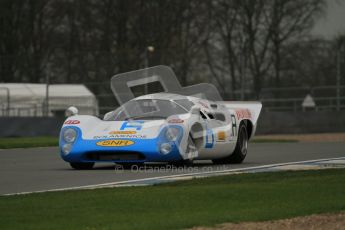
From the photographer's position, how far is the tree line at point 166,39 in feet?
118

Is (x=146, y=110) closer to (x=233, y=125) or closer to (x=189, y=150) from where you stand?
(x=189, y=150)

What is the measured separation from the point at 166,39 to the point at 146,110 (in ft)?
96.7

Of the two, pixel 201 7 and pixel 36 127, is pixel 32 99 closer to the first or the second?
pixel 36 127

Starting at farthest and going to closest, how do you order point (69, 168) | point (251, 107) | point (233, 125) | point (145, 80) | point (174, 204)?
1. point (145, 80)
2. point (251, 107)
3. point (233, 125)
4. point (69, 168)
5. point (174, 204)

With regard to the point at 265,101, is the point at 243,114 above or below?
above

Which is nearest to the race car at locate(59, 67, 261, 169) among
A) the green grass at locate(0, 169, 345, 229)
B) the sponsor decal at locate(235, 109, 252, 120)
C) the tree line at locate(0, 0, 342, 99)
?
the sponsor decal at locate(235, 109, 252, 120)

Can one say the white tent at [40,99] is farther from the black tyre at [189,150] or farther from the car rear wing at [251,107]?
the black tyre at [189,150]

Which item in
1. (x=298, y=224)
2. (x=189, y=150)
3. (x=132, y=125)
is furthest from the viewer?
(x=132, y=125)

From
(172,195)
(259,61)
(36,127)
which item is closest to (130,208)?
(172,195)

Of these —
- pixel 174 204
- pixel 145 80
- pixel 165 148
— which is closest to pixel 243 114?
pixel 165 148

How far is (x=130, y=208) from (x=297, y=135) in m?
23.4

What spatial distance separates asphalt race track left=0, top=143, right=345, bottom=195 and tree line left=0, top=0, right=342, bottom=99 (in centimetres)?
1521

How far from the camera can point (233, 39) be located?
141 feet

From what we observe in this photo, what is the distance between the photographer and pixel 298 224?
7.68m
